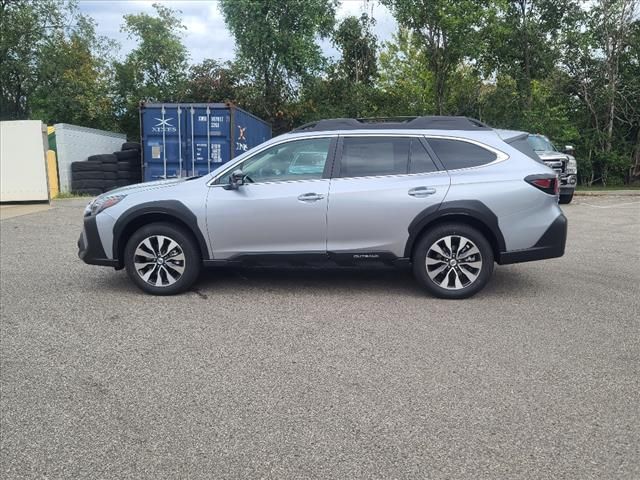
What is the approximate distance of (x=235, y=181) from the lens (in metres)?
6.03

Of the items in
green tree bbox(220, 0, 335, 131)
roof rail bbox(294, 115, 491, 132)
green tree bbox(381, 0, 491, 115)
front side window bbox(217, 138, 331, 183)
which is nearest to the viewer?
front side window bbox(217, 138, 331, 183)

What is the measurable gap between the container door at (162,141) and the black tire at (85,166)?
13.2 feet

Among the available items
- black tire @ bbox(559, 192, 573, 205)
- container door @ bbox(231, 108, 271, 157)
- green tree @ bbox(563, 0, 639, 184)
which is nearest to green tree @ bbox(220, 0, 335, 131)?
container door @ bbox(231, 108, 271, 157)

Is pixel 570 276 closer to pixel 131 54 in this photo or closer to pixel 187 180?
pixel 187 180

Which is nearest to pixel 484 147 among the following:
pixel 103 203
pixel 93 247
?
pixel 103 203

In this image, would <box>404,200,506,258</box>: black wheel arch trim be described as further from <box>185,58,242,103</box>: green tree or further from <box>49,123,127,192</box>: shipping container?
<box>185,58,242,103</box>: green tree

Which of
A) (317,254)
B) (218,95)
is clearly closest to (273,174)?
(317,254)

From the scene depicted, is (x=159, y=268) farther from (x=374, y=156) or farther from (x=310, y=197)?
(x=374, y=156)

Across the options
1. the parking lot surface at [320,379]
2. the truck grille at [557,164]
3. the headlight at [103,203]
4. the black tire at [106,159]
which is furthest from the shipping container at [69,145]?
the truck grille at [557,164]

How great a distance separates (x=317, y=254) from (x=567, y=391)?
293cm

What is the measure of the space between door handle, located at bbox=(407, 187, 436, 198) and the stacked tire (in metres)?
15.1

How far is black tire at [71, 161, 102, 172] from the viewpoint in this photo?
63.6 feet

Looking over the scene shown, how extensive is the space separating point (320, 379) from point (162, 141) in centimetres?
1344

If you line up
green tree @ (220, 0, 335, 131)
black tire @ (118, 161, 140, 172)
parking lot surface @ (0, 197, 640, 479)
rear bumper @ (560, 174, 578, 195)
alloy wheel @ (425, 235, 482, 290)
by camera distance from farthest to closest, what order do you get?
green tree @ (220, 0, 335, 131)
black tire @ (118, 161, 140, 172)
rear bumper @ (560, 174, 578, 195)
alloy wheel @ (425, 235, 482, 290)
parking lot surface @ (0, 197, 640, 479)
